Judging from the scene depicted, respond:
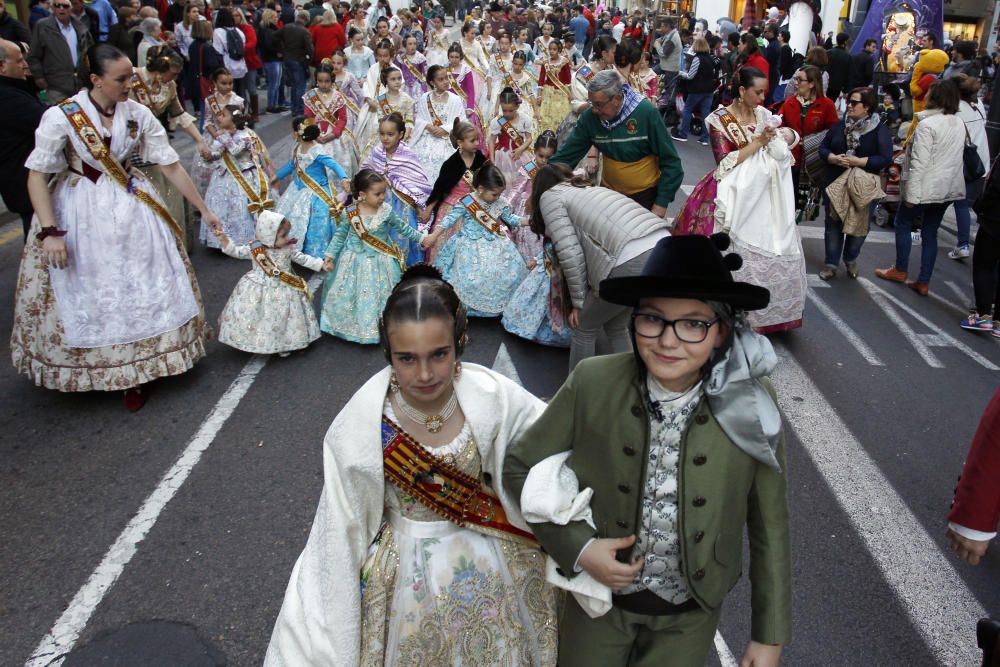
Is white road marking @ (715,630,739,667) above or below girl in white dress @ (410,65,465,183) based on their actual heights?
below

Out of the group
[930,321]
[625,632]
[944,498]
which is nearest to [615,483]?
[625,632]

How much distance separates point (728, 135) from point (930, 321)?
286 cm

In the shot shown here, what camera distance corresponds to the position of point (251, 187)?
7.74m

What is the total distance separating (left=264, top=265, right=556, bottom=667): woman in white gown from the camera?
231 cm

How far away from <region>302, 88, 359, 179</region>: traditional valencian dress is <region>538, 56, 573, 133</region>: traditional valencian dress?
4297 mm

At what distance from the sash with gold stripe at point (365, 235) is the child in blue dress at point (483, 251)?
36 cm

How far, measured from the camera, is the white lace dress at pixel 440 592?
93.7 inches

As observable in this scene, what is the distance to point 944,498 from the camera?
4703 millimetres

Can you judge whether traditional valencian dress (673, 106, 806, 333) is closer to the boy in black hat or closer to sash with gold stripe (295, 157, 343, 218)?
sash with gold stripe (295, 157, 343, 218)

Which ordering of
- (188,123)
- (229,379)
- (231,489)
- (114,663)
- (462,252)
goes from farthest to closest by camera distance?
(188,123)
(462,252)
(229,379)
(231,489)
(114,663)

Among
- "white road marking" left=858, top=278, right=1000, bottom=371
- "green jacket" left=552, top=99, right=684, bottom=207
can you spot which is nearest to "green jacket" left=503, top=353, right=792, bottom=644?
"green jacket" left=552, top=99, right=684, bottom=207

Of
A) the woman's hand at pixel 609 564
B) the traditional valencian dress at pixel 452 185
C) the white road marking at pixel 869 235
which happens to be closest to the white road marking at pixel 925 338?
the white road marking at pixel 869 235

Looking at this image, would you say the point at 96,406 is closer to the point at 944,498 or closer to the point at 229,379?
the point at 229,379

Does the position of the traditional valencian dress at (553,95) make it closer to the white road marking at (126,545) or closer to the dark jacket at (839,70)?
the dark jacket at (839,70)
